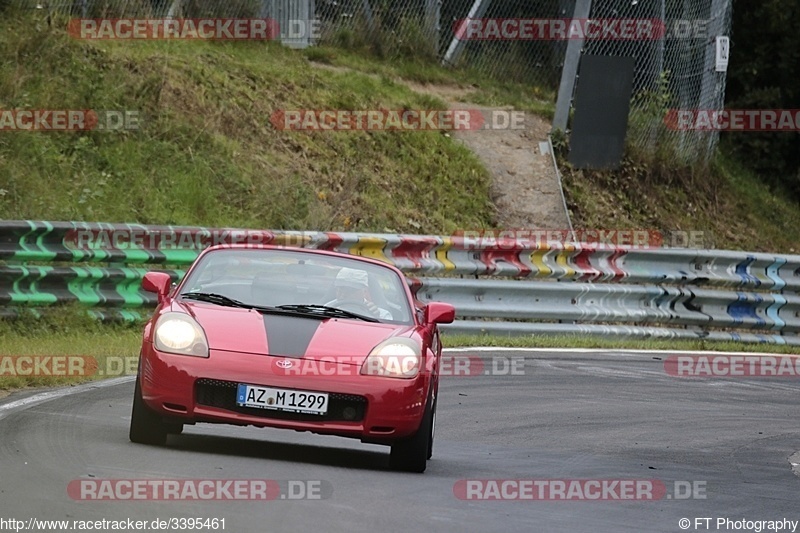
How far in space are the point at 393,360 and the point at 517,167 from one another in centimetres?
1602

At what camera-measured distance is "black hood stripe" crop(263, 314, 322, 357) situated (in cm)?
834

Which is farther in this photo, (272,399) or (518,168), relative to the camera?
(518,168)

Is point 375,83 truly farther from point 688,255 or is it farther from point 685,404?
point 685,404

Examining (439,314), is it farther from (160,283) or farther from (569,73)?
(569,73)

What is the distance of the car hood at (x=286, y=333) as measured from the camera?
8344 millimetres

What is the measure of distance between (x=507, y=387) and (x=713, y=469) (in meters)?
3.81

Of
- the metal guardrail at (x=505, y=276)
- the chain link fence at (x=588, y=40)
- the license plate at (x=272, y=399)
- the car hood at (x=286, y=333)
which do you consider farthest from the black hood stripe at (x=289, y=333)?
the chain link fence at (x=588, y=40)

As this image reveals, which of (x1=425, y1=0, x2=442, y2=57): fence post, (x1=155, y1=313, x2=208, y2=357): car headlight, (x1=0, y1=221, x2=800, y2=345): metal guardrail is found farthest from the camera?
(x1=425, y1=0, x2=442, y2=57): fence post

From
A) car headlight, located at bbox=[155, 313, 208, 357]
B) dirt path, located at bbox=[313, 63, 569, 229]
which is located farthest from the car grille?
dirt path, located at bbox=[313, 63, 569, 229]

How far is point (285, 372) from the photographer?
27.0 ft

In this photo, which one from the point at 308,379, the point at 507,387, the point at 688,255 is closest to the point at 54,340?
the point at 507,387

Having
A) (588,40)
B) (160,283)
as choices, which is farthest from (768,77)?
(160,283)

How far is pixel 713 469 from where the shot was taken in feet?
30.8

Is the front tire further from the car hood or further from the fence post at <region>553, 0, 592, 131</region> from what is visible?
the fence post at <region>553, 0, 592, 131</region>
